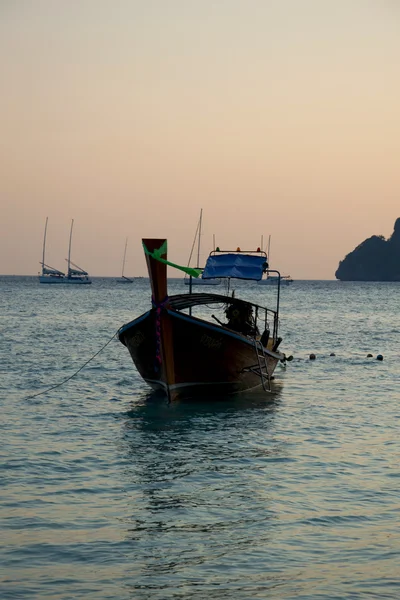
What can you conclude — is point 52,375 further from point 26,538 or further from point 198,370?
point 26,538

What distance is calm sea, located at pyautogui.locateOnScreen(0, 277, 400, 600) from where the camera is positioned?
8727 millimetres

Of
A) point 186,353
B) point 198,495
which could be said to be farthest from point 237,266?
point 198,495

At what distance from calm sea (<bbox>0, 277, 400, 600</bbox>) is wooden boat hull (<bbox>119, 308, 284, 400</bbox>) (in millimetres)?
571

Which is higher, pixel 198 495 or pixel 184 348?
pixel 184 348

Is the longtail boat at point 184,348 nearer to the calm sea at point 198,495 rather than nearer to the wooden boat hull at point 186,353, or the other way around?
the wooden boat hull at point 186,353

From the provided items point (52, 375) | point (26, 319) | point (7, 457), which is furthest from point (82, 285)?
point (7, 457)

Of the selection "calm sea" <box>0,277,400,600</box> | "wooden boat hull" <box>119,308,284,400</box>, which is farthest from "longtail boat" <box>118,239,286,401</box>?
"calm sea" <box>0,277,400,600</box>

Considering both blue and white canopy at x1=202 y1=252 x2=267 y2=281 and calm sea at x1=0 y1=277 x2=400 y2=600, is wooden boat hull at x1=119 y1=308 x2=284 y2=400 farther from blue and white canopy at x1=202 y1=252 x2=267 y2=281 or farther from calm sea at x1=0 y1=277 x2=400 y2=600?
blue and white canopy at x1=202 y1=252 x2=267 y2=281

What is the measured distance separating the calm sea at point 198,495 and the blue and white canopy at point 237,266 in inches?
148

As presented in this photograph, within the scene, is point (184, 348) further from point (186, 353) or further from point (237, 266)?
point (237, 266)

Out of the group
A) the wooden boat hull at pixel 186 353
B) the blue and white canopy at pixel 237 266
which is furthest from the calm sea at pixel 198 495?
the blue and white canopy at pixel 237 266

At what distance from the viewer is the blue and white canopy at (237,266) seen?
25.0 metres

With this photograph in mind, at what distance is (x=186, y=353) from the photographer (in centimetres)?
2008

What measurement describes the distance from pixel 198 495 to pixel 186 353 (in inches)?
325
